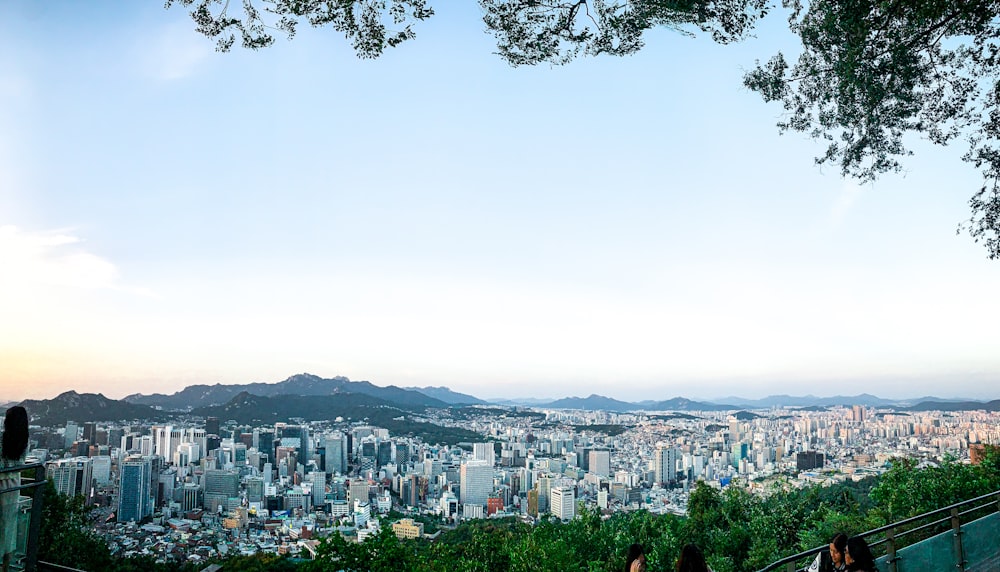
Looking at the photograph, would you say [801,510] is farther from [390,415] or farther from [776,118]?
[390,415]

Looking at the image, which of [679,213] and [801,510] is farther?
[679,213]

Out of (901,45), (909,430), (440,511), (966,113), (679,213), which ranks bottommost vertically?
(440,511)

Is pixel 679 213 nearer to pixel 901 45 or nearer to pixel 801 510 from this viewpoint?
pixel 801 510

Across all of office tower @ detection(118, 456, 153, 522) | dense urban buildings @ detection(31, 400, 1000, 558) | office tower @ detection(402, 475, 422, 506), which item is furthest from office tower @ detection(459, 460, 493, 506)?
office tower @ detection(118, 456, 153, 522)

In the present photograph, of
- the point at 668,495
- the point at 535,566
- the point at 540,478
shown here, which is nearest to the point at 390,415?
the point at 540,478

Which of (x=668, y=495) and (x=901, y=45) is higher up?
(x=901, y=45)

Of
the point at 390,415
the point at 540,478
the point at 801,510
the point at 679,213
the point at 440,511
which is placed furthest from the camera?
the point at 390,415

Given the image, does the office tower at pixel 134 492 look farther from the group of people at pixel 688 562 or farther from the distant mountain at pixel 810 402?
the distant mountain at pixel 810 402

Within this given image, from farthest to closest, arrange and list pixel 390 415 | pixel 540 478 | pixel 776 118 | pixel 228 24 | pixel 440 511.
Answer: pixel 390 415, pixel 540 478, pixel 440 511, pixel 776 118, pixel 228 24

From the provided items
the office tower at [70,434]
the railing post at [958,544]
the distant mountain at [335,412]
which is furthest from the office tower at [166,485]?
the railing post at [958,544]
